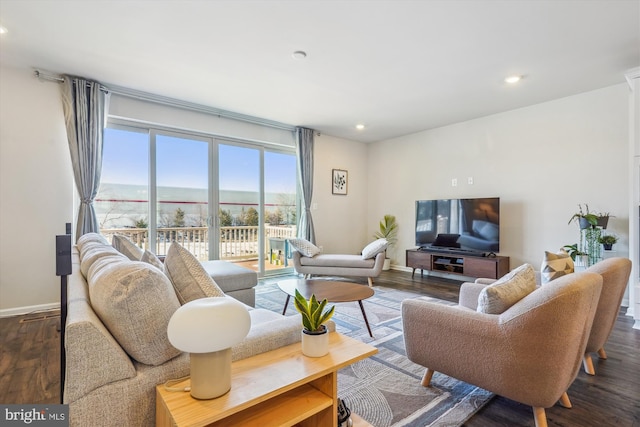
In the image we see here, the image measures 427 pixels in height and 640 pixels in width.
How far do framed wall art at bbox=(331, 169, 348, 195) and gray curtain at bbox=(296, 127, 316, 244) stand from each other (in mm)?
635

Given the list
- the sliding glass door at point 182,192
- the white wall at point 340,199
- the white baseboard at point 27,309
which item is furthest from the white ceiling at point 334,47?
the white baseboard at point 27,309

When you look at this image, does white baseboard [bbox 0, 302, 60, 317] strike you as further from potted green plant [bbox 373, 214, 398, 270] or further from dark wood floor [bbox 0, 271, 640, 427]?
potted green plant [bbox 373, 214, 398, 270]

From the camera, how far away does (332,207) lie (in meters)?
6.00

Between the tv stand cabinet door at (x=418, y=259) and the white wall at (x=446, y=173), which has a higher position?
the white wall at (x=446, y=173)

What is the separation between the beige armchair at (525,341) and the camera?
136 centimetres

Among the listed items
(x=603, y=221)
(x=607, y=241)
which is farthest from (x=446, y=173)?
(x=607, y=241)

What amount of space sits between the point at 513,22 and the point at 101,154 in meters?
4.32

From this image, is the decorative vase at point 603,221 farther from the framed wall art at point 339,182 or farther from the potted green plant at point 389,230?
the framed wall art at point 339,182

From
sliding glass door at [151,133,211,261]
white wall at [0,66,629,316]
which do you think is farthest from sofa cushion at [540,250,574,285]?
sliding glass door at [151,133,211,261]

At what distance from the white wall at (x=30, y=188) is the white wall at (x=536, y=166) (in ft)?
17.0

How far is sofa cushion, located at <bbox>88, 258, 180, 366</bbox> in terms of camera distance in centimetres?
98

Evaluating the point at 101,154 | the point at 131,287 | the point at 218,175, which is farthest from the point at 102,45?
the point at 131,287

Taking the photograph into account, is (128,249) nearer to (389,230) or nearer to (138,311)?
(138,311)

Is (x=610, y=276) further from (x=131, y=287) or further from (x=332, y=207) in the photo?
(x=332, y=207)
